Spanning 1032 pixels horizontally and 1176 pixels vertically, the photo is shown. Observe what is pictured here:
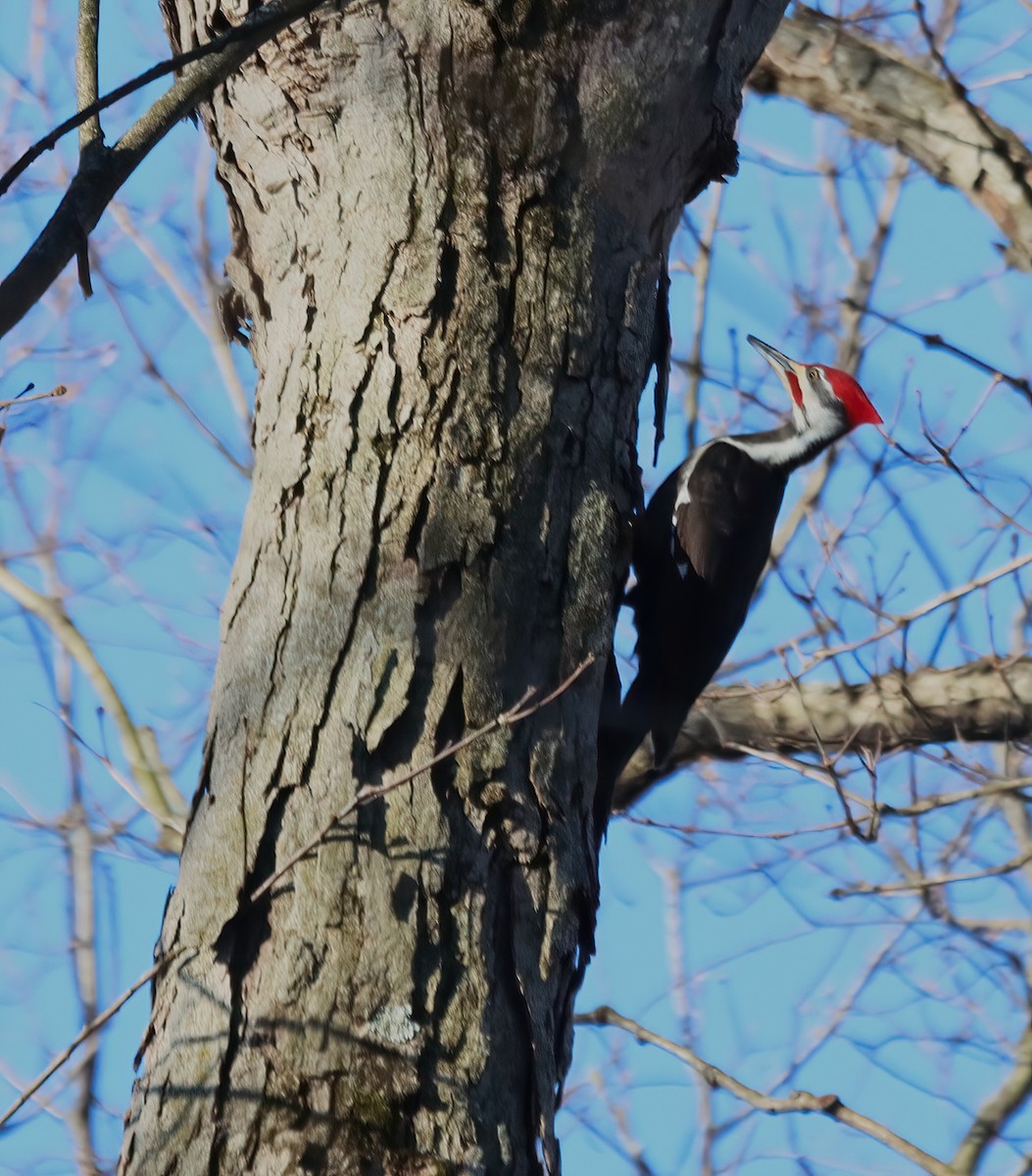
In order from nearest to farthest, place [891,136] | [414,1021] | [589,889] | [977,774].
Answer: [414,1021], [589,889], [977,774], [891,136]

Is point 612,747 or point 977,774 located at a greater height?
point 977,774

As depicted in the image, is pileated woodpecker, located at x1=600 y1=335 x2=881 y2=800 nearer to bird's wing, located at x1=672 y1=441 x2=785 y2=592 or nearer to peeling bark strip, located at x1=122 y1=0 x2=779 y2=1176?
bird's wing, located at x1=672 y1=441 x2=785 y2=592

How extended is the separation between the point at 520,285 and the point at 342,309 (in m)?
0.28

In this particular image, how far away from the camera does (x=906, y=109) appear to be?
4.95 m

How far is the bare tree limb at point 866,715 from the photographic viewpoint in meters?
4.28

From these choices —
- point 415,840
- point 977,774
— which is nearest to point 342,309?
point 415,840

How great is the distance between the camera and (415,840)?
5.94ft

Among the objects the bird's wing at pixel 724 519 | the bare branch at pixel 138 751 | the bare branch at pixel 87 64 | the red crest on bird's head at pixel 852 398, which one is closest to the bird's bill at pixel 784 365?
the red crest on bird's head at pixel 852 398

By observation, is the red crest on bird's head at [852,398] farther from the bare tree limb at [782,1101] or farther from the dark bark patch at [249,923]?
the dark bark patch at [249,923]

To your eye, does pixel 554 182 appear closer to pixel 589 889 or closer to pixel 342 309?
pixel 342 309

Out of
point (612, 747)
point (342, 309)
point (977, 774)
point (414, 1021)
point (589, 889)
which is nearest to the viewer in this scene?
point (414, 1021)

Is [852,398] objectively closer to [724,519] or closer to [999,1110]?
[724,519]

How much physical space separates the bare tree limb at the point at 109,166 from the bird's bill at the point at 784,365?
3.07m

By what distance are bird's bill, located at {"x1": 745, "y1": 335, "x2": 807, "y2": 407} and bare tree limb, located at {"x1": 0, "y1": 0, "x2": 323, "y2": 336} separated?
3.07 meters
